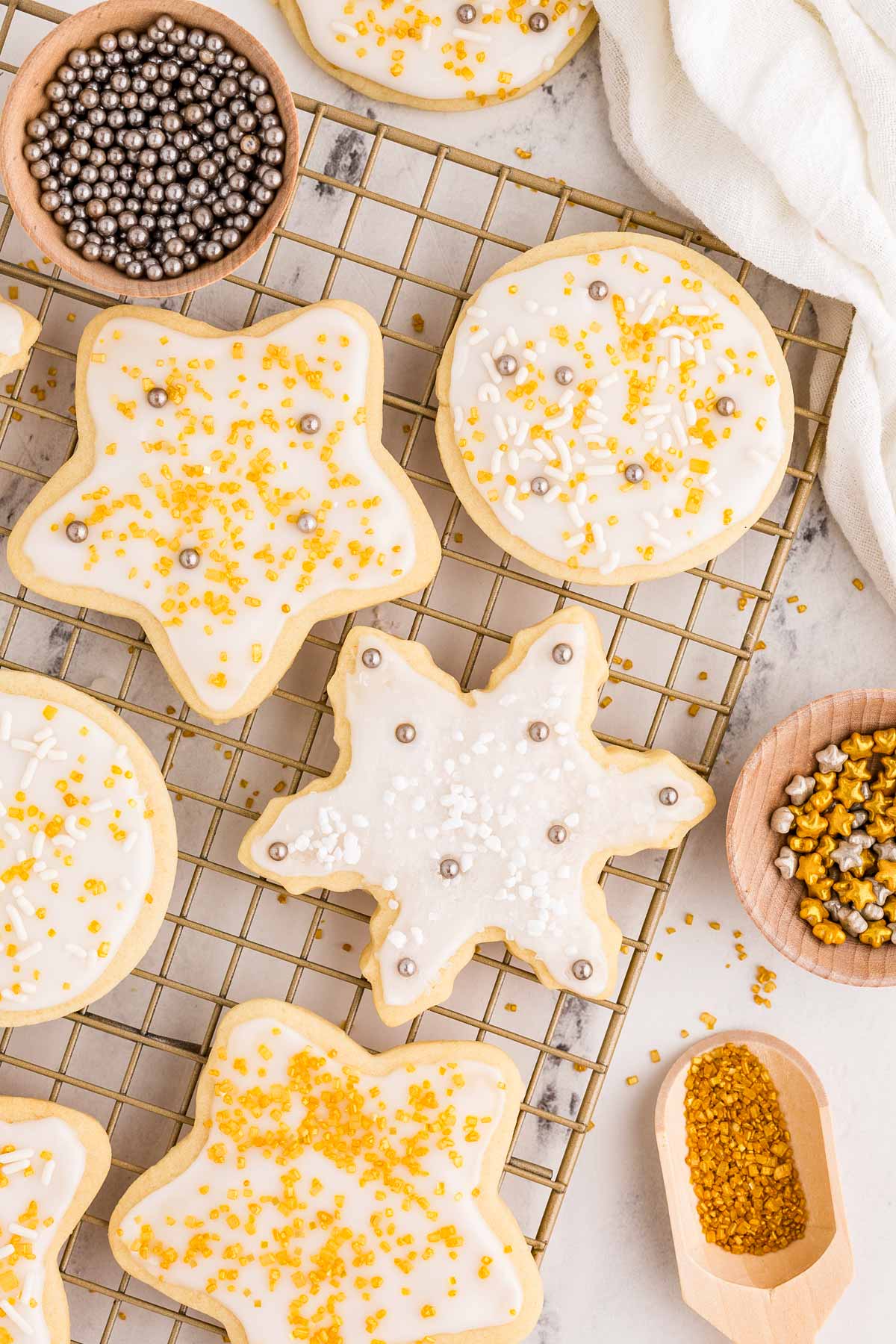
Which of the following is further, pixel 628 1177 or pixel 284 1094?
pixel 628 1177

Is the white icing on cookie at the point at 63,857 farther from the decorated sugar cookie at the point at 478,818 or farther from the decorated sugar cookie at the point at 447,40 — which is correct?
the decorated sugar cookie at the point at 447,40

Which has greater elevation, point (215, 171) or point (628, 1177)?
point (215, 171)

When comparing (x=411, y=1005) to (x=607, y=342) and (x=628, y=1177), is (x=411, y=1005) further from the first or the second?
(x=607, y=342)

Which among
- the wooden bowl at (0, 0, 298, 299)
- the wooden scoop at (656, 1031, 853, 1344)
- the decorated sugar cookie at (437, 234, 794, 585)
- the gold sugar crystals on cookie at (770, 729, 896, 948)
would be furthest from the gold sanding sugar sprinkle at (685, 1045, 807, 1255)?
the wooden bowl at (0, 0, 298, 299)

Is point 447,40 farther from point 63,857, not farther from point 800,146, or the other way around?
point 63,857

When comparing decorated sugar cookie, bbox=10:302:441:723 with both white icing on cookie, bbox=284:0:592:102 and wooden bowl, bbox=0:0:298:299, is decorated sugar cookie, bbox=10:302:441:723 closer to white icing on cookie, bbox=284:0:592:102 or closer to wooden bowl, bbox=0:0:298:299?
wooden bowl, bbox=0:0:298:299

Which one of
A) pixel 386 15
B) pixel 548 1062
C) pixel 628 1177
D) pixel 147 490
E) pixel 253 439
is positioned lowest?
pixel 628 1177

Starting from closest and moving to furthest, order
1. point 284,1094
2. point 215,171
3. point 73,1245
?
point 215,171 → point 284,1094 → point 73,1245

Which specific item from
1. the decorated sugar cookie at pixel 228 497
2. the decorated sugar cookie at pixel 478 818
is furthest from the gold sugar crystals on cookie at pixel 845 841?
the decorated sugar cookie at pixel 228 497

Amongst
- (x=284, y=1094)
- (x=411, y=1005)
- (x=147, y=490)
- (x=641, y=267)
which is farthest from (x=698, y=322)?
(x=284, y=1094)
